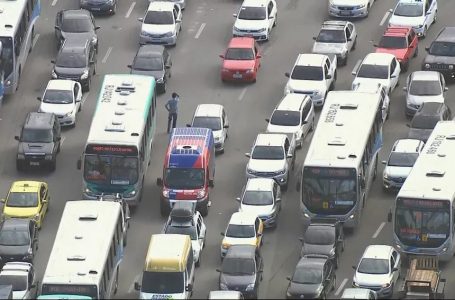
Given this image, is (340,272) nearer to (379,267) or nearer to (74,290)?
(379,267)

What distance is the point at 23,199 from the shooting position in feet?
363

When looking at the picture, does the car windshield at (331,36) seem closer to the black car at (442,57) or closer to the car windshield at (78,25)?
the black car at (442,57)

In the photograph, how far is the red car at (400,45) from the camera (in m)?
126

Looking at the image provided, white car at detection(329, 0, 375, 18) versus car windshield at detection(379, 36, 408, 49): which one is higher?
car windshield at detection(379, 36, 408, 49)

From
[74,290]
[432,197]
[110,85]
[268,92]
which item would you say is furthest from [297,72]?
[74,290]

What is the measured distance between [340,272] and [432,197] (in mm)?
5524

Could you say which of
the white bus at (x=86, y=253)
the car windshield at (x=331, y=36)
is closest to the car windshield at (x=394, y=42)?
the car windshield at (x=331, y=36)

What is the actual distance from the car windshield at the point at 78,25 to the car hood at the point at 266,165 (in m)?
18.7

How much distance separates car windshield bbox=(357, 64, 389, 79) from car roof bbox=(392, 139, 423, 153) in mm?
8291

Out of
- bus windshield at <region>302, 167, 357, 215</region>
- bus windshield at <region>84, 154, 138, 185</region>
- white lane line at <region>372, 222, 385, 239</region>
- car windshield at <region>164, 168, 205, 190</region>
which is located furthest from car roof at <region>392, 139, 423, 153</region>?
bus windshield at <region>84, 154, 138, 185</region>

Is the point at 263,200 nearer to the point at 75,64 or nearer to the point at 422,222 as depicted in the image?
the point at 422,222

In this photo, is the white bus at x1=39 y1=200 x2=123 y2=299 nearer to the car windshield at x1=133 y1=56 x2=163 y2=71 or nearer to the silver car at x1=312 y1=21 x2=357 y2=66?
the car windshield at x1=133 y1=56 x2=163 y2=71

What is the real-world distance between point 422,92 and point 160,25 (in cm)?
1686

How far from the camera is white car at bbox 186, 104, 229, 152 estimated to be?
117m
